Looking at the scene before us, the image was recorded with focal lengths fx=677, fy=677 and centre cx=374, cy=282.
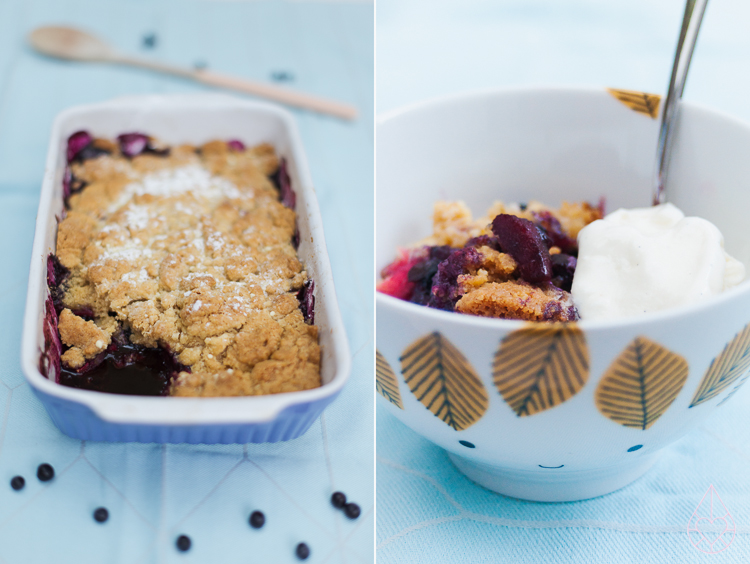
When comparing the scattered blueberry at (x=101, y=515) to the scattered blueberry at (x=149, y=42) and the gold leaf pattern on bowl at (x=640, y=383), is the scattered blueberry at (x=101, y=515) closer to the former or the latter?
the gold leaf pattern on bowl at (x=640, y=383)

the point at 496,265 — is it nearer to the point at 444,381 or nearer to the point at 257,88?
the point at 444,381

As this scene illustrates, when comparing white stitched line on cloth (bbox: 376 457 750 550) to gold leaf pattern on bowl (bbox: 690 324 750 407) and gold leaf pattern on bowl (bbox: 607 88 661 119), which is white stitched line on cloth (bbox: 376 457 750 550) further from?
gold leaf pattern on bowl (bbox: 607 88 661 119)

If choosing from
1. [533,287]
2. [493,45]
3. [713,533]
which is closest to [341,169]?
[493,45]

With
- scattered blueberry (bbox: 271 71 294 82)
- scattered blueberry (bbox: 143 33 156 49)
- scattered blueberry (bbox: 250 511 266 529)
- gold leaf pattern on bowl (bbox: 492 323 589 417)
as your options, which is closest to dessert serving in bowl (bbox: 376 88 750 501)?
gold leaf pattern on bowl (bbox: 492 323 589 417)

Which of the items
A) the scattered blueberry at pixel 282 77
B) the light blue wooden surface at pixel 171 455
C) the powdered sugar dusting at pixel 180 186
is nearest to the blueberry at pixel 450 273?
the light blue wooden surface at pixel 171 455

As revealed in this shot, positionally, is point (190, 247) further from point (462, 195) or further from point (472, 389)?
point (472, 389)

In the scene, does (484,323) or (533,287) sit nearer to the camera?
(484,323)
